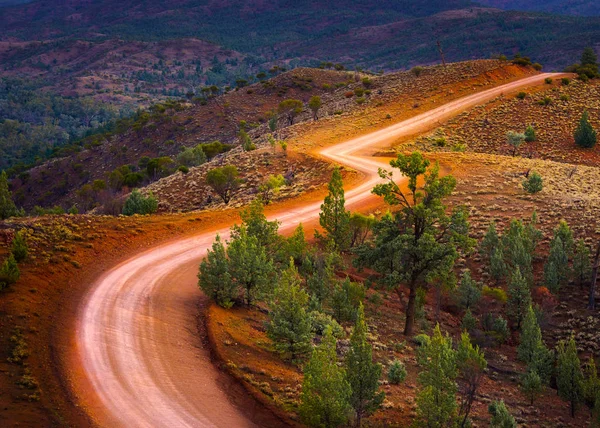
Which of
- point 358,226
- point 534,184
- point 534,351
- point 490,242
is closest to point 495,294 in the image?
point 490,242

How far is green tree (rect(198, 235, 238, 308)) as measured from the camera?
19.8 metres

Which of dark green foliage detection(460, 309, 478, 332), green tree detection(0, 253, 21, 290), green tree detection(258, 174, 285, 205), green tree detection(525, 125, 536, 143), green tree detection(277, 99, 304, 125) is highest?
green tree detection(277, 99, 304, 125)

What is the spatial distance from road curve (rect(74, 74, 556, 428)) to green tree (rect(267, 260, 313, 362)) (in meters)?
2.12

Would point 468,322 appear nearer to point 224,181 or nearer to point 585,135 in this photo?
point 224,181

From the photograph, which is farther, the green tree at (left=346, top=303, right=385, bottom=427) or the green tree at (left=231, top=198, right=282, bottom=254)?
the green tree at (left=231, top=198, right=282, bottom=254)

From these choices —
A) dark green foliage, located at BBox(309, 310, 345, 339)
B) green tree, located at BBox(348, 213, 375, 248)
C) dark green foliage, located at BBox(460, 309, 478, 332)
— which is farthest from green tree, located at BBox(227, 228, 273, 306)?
dark green foliage, located at BBox(460, 309, 478, 332)

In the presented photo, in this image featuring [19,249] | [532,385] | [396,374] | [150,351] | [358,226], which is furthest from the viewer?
[358,226]

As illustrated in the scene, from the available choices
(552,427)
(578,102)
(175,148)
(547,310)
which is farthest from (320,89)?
(552,427)

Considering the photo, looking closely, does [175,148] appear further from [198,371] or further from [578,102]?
[198,371]

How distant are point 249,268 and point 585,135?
40519mm

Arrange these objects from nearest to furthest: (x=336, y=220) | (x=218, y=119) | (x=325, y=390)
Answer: (x=325, y=390) < (x=336, y=220) < (x=218, y=119)

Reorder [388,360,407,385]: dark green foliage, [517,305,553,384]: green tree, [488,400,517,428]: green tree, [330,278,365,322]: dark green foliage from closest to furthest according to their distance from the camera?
[488,400,517,428]: green tree, [388,360,407,385]: dark green foliage, [517,305,553,384]: green tree, [330,278,365,322]: dark green foliage

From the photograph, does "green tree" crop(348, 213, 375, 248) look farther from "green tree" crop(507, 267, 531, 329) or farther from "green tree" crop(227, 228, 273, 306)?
"green tree" crop(227, 228, 273, 306)

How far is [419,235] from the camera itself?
20266 mm
